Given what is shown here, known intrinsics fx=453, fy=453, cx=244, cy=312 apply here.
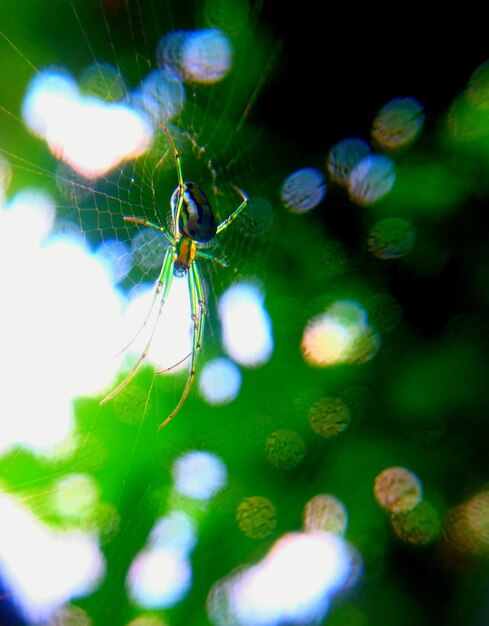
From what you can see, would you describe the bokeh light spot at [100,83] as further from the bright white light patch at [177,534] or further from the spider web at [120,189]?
the bright white light patch at [177,534]

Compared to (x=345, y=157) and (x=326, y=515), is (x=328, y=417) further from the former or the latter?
(x=345, y=157)

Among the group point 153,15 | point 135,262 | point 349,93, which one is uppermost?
point 153,15

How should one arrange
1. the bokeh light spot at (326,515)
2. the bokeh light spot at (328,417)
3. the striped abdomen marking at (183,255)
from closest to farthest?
the striped abdomen marking at (183,255), the bokeh light spot at (328,417), the bokeh light spot at (326,515)

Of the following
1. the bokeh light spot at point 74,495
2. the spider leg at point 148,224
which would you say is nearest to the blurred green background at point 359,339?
the spider leg at point 148,224

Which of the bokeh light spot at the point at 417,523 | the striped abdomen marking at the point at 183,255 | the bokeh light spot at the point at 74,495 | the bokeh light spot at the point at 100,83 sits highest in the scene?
the bokeh light spot at the point at 100,83

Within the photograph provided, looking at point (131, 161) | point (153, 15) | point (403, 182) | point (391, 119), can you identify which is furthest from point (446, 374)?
point (153, 15)

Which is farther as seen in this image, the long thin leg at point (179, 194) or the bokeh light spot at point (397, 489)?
the bokeh light spot at point (397, 489)

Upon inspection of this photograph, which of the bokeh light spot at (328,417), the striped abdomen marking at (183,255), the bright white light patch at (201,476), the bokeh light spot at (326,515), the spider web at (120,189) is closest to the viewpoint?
the spider web at (120,189)

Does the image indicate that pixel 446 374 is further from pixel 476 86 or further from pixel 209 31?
pixel 209 31
